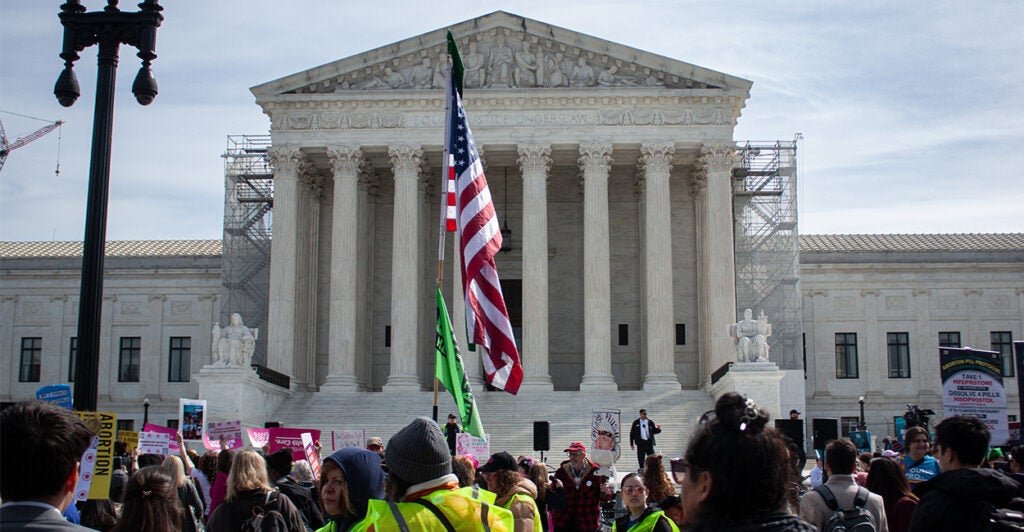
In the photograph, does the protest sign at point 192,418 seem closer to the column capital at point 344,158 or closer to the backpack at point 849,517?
the column capital at point 344,158

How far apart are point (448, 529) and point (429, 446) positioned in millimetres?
461

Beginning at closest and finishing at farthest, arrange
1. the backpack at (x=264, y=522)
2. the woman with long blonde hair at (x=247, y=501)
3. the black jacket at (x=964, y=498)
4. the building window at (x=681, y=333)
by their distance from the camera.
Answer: the black jacket at (x=964, y=498) < the backpack at (x=264, y=522) < the woman with long blonde hair at (x=247, y=501) < the building window at (x=681, y=333)

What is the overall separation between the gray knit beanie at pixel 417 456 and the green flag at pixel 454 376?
970 cm

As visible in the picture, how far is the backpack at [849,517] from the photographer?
8391 mm

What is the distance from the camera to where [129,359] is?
56281mm

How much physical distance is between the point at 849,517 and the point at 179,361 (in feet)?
168

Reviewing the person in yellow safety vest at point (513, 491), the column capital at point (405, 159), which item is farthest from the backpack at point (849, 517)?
the column capital at point (405, 159)

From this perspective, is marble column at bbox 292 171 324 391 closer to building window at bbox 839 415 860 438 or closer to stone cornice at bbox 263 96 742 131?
stone cornice at bbox 263 96 742 131

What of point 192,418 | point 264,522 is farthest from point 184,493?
point 192,418

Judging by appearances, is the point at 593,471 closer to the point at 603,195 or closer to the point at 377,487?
the point at 377,487

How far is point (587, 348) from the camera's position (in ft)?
147

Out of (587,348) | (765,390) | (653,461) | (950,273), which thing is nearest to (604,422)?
(765,390)

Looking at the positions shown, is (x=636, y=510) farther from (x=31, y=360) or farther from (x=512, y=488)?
(x=31, y=360)

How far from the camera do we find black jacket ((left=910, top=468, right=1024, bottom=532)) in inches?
267
